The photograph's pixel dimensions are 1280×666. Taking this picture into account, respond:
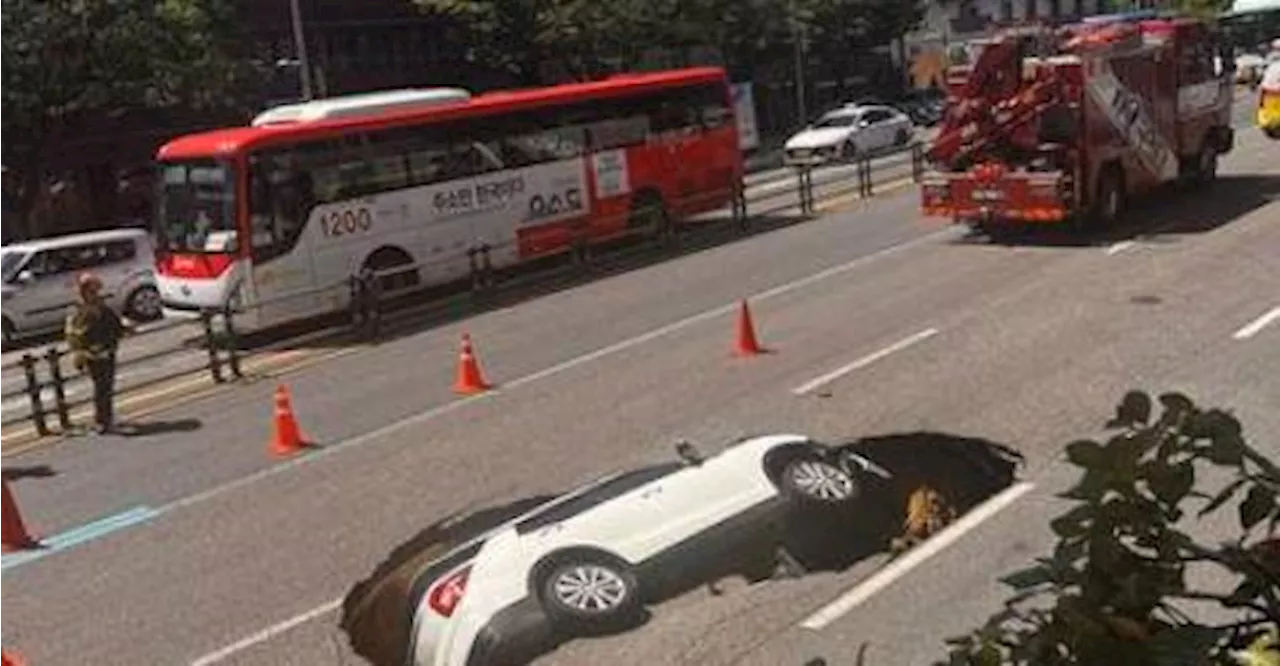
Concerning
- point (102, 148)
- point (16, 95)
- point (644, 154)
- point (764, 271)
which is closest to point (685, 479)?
point (764, 271)

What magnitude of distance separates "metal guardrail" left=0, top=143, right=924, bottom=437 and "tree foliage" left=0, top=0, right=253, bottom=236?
963 centimetres

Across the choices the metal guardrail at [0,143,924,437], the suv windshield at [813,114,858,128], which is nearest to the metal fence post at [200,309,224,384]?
the metal guardrail at [0,143,924,437]

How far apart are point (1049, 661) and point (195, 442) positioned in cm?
1392

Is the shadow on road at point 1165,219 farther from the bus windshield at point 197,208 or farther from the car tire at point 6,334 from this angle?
the car tire at point 6,334

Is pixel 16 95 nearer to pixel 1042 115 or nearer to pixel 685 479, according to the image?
pixel 1042 115

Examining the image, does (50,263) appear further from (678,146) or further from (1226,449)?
(1226,449)

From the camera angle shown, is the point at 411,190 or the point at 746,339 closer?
the point at 746,339

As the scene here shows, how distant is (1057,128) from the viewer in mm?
21547

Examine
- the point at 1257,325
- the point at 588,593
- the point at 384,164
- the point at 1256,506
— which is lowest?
the point at 1257,325

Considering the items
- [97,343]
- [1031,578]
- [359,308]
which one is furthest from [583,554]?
[359,308]

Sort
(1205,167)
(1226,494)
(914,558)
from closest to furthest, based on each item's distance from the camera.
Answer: (1226,494) < (914,558) < (1205,167)

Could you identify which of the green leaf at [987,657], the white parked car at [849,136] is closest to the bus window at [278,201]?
the green leaf at [987,657]

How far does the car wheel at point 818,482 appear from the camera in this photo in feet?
29.6

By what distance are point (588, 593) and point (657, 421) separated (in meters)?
5.52
